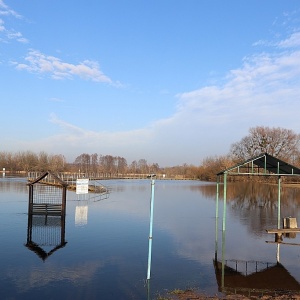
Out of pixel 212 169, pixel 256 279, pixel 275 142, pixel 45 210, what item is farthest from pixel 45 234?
pixel 212 169

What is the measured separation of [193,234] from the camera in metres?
18.0

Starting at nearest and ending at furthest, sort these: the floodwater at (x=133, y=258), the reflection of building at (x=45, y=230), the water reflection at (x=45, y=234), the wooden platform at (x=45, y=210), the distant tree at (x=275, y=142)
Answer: the floodwater at (x=133, y=258), the water reflection at (x=45, y=234), the reflection of building at (x=45, y=230), the wooden platform at (x=45, y=210), the distant tree at (x=275, y=142)

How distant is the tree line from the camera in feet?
253

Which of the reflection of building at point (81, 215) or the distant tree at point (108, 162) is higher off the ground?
the distant tree at point (108, 162)

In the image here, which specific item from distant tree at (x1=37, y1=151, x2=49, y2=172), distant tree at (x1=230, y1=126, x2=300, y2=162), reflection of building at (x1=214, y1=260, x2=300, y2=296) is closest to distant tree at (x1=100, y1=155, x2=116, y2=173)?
distant tree at (x1=37, y1=151, x2=49, y2=172)

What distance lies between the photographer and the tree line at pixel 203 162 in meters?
77.1

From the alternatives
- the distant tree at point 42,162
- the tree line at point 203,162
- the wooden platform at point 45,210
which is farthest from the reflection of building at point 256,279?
the distant tree at point 42,162

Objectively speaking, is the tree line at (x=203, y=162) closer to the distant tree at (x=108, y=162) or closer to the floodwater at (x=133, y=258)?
the distant tree at (x=108, y=162)

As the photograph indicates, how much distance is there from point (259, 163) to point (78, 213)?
1448 cm

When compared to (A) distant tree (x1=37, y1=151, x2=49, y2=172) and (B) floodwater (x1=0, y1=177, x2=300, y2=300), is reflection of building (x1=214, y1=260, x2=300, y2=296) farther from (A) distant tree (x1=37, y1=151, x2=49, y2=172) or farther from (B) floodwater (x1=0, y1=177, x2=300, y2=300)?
(A) distant tree (x1=37, y1=151, x2=49, y2=172)

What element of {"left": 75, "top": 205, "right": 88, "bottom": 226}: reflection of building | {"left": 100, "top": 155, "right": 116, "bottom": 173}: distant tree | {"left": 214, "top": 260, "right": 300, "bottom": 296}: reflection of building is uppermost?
{"left": 100, "top": 155, "right": 116, "bottom": 173}: distant tree

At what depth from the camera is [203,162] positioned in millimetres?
124938

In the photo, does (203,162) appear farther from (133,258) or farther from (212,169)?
(133,258)

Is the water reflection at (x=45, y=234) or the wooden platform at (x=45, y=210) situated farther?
the wooden platform at (x=45, y=210)
